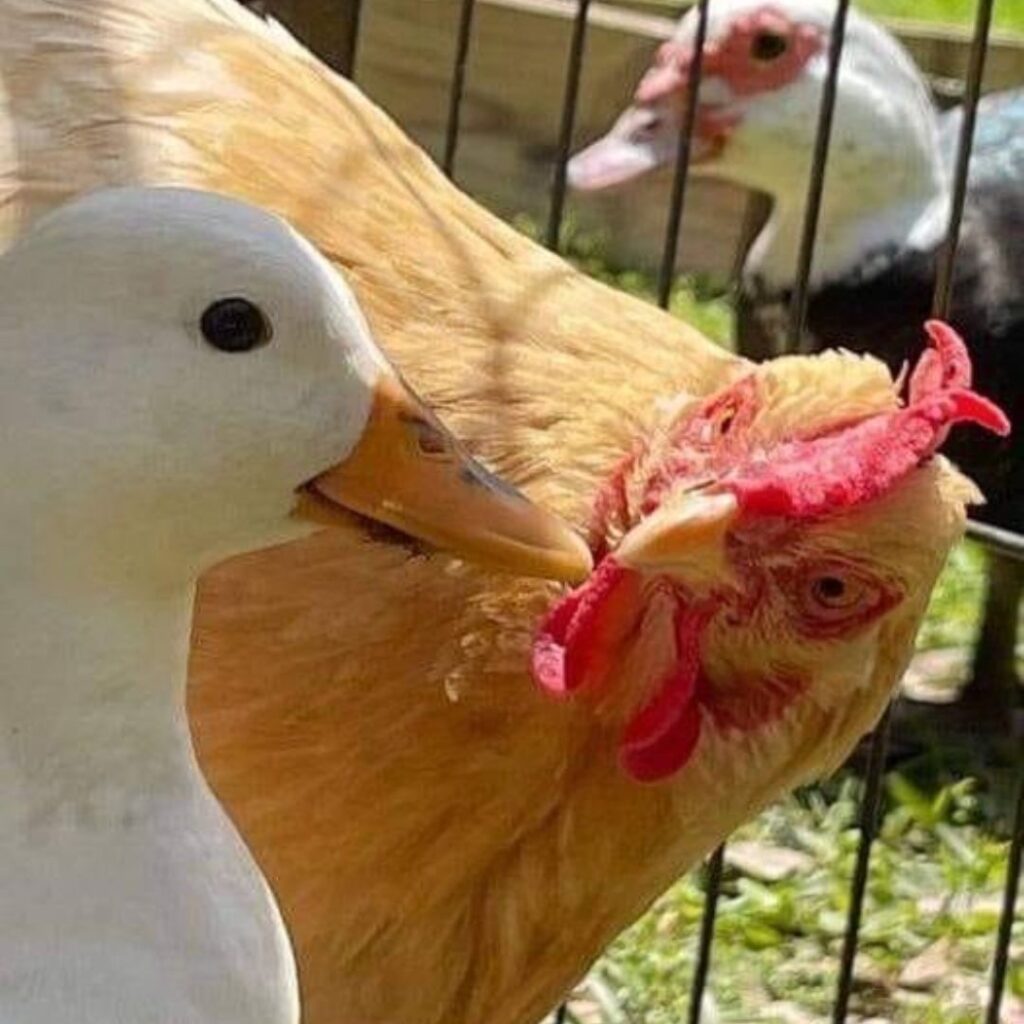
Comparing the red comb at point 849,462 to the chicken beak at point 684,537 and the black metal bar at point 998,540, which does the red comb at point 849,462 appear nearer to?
the chicken beak at point 684,537

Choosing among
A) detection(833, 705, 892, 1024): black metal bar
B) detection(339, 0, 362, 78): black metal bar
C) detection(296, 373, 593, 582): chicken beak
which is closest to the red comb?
detection(296, 373, 593, 582): chicken beak

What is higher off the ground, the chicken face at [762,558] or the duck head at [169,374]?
the duck head at [169,374]

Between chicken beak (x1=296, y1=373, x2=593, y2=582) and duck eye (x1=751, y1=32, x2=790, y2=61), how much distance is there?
2.00 m

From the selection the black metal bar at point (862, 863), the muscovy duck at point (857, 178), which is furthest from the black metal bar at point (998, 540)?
the muscovy duck at point (857, 178)

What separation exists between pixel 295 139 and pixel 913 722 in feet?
5.03

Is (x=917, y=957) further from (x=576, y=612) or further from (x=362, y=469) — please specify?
(x=362, y=469)

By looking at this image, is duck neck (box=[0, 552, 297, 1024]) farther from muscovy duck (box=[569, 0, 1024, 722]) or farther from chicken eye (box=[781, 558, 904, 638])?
→ muscovy duck (box=[569, 0, 1024, 722])

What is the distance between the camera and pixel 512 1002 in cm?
178

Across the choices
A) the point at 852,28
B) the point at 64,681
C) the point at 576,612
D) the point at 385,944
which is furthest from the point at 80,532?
the point at 852,28

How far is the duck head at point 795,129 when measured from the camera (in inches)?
131

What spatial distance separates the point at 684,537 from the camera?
62.2 inches

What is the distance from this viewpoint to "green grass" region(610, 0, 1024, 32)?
4.55m

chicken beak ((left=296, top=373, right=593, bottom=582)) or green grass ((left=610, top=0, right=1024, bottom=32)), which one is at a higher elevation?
chicken beak ((left=296, top=373, right=593, bottom=582))

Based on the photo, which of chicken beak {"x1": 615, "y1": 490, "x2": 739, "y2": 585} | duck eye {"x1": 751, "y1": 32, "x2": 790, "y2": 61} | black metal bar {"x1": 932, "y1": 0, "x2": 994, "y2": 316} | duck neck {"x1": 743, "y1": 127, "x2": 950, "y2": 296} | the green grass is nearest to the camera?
chicken beak {"x1": 615, "y1": 490, "x2": 739, "y2": 585}
